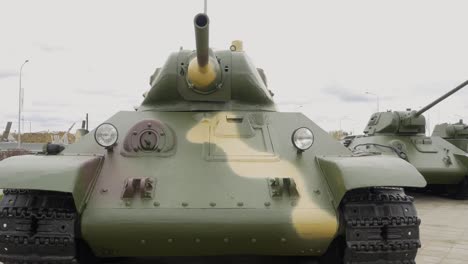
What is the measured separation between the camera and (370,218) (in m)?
5.07

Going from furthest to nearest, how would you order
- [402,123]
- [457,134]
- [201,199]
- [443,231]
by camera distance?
[457,134], [402,123], [443,231], [201,199]

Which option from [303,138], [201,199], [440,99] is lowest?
[201,199]

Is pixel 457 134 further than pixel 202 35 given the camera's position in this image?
Yes

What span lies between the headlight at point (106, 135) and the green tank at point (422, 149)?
11236mm

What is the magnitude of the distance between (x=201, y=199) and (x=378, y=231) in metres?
1.77

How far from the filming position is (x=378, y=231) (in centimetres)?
506

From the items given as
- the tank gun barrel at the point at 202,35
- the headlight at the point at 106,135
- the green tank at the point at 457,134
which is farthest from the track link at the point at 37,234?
the green tank at the point at 457,134

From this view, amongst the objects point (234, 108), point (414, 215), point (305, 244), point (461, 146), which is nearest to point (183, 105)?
point (234, 108)

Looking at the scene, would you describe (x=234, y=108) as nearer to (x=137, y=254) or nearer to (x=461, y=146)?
(x=137, y=254)

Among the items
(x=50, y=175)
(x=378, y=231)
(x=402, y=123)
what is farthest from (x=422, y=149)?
(x=50, y=175)

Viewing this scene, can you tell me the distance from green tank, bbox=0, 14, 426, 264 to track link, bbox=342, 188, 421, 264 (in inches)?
0.4

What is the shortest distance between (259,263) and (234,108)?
215 centimetres

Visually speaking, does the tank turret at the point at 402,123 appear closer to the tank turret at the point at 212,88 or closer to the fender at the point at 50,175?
the tank turret at the point at 212,88

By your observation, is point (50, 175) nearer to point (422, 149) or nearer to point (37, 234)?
point (37, 234)
